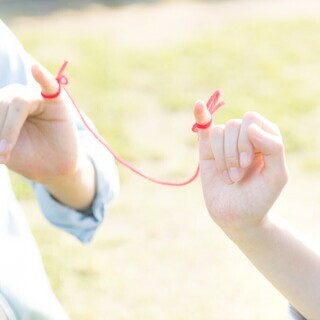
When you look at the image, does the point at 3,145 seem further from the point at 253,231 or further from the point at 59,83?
the point at 253,231

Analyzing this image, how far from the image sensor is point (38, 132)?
155 cm

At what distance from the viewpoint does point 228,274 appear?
2686 mm

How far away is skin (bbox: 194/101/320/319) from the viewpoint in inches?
50.4

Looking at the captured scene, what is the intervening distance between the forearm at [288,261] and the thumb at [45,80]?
315mm

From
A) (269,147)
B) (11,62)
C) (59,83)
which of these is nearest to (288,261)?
(269,147)

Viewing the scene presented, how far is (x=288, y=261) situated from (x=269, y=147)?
0.56 ft

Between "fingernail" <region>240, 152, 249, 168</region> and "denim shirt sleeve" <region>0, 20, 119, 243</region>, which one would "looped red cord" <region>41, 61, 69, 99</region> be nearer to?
"denim shirt sleeve" <region>0, 20, 119, 243</region>

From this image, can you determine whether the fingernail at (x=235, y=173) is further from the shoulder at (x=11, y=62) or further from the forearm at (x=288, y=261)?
the shoulder at (x=11, y=62)

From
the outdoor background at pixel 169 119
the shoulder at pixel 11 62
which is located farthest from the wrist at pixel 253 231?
the outdoor background at pixel 169 119

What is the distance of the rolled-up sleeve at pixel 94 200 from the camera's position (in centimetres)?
170

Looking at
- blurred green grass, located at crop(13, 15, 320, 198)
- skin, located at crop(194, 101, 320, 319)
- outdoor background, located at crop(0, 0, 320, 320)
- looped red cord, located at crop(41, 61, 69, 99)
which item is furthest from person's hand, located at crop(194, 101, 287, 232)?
blurred green grass, located at crop(13, 15, 320, 198)

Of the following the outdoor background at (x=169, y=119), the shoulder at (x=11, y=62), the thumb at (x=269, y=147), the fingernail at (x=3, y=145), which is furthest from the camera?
the outdoor background at (x=169, y=119)

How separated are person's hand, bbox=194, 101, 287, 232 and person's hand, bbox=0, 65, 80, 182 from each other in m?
0.25

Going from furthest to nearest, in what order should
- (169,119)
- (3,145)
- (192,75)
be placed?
1. (192,75)
2. (169,119)
3. (3,145)
